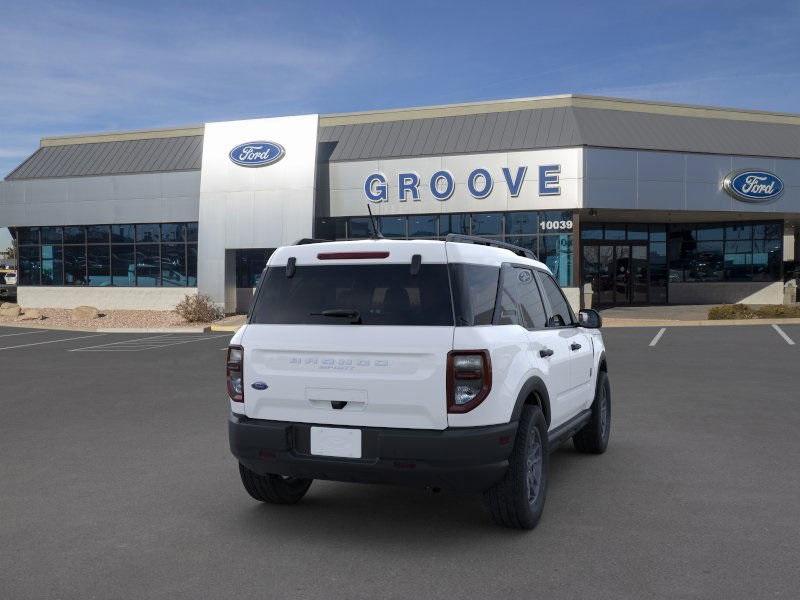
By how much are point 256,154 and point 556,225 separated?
11348 mm

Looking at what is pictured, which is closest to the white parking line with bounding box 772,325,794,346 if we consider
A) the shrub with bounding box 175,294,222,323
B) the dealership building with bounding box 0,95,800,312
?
the dealership building with bounding box 0,95,800,312

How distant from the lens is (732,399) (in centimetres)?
984

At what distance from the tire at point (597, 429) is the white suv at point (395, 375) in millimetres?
1757

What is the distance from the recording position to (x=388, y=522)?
5.07 meters

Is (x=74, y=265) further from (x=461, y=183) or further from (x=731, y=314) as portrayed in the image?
(x=731, y=314)

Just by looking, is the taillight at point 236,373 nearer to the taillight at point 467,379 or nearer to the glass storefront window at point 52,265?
the taillight at point 467,379

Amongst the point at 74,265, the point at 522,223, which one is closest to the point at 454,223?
the point at 522,223

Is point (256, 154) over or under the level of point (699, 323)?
over

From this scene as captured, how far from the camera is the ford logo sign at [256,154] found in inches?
1123

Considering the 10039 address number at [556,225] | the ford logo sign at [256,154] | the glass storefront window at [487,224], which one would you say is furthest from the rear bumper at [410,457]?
the ford logo sign at [256,154]

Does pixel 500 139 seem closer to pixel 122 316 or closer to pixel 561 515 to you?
pixel 122 316

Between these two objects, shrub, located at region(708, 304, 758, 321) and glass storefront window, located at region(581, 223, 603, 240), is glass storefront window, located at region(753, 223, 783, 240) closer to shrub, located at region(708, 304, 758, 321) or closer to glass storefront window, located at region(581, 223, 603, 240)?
glass storefront window, located at region(581, 223, 603, 240)

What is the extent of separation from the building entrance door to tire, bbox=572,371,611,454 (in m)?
25.8

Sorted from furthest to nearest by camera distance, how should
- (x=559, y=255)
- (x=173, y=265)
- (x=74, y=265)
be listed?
(x=74, y=265)
(x=173, y=265)
(x=559, y=255)
